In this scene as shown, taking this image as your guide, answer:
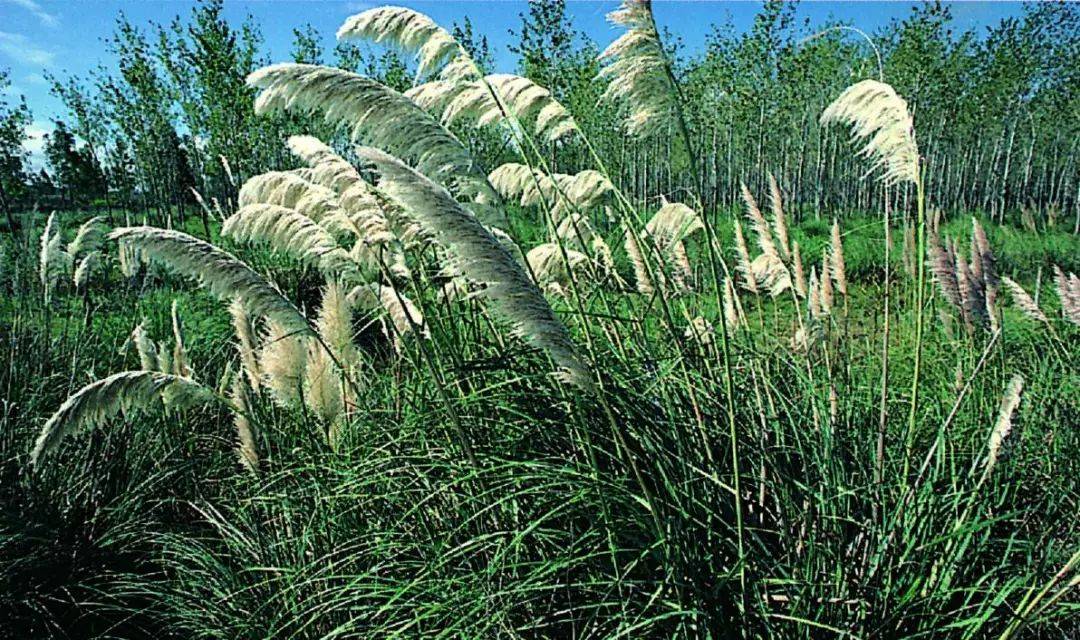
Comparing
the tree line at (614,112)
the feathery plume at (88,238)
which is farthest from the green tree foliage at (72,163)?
the feathery plume at (88,238)

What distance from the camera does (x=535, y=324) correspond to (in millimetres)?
1697

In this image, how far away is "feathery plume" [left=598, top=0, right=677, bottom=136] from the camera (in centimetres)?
204

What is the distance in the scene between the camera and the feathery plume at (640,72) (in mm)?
2045

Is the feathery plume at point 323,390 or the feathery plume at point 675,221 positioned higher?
the feathery plume at point 675,221

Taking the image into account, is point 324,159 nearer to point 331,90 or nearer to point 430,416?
point 331,90

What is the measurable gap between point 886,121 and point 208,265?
90.1 inches

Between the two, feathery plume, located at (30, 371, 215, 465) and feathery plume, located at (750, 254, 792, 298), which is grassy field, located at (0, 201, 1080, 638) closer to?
feathery plume, located at (750, 254, 792, 298)

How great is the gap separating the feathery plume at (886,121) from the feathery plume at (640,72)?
57 centimetres

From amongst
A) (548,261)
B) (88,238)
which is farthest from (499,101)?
(88,238)

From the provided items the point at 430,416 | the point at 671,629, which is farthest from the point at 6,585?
the point at 671,629

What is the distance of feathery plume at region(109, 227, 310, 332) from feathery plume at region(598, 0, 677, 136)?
1385 mm

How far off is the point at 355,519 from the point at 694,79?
1344 inches

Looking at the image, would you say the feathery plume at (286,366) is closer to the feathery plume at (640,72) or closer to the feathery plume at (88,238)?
the feathery plume at (640,72)

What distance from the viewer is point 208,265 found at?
2424 millimetres
